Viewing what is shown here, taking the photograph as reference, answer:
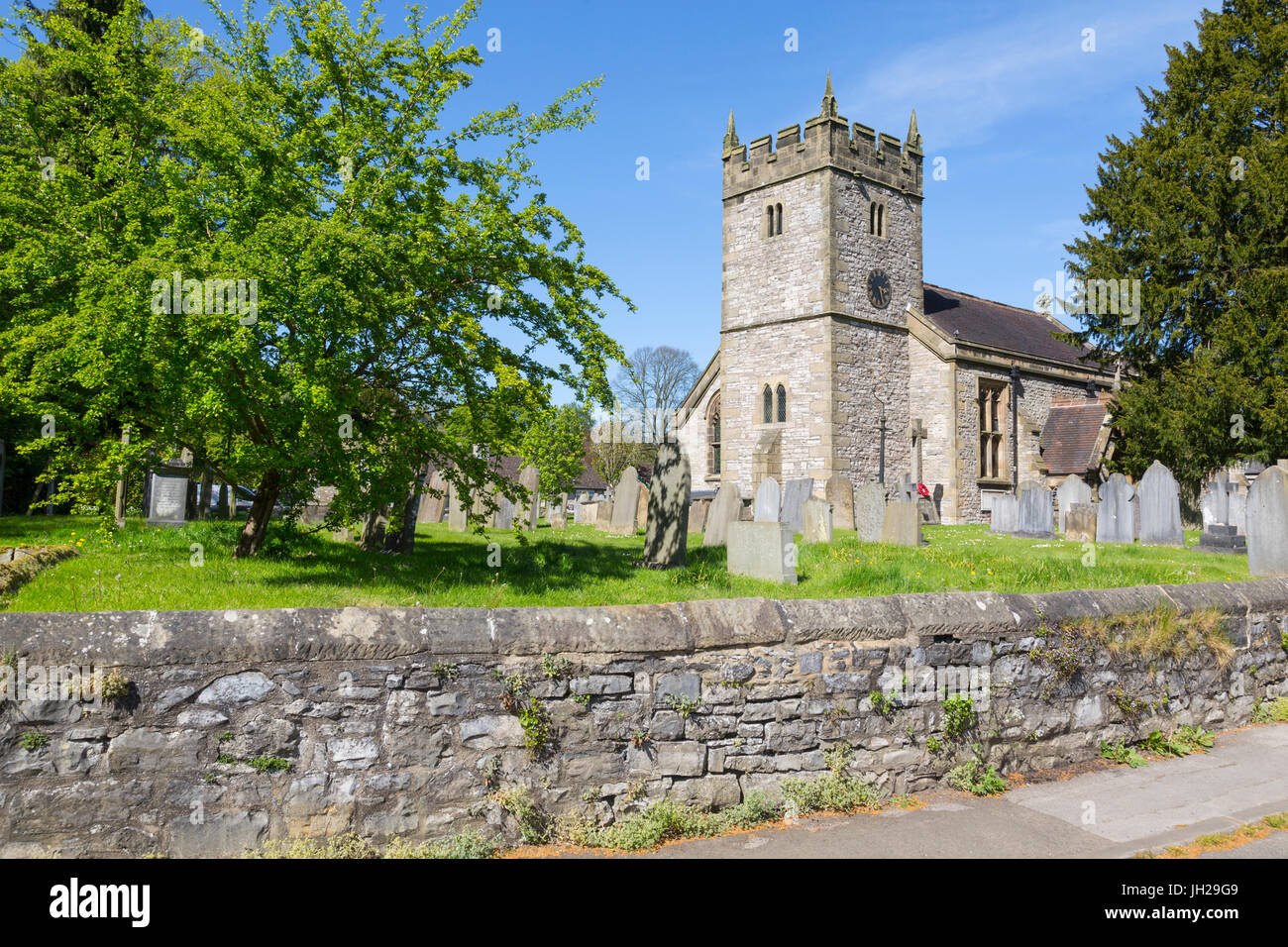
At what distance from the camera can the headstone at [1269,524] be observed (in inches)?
366

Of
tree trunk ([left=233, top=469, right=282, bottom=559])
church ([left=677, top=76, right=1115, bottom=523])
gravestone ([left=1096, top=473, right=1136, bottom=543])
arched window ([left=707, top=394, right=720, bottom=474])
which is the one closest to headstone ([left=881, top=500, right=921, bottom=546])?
gravestone ([left=1096, top=473, right=1136, bottom=543])

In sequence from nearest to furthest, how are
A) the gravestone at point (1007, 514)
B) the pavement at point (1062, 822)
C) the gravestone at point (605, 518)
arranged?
the pavement at point (1062, 822), the gravestone at point (605, 518), the gravestone at point (1007, 514)

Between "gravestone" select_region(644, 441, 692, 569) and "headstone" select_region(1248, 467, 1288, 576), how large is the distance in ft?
22.2

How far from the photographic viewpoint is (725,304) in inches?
1113

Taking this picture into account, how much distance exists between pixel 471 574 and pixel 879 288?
22640 mm

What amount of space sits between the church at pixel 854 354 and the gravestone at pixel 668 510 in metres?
15.5

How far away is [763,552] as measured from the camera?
8070 mm

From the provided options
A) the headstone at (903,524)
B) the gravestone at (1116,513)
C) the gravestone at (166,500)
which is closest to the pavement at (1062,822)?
the headstone at (903,524)

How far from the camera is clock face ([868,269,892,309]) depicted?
2662cm

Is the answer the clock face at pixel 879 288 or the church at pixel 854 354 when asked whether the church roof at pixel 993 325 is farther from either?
the clock face at pixel 879 288
